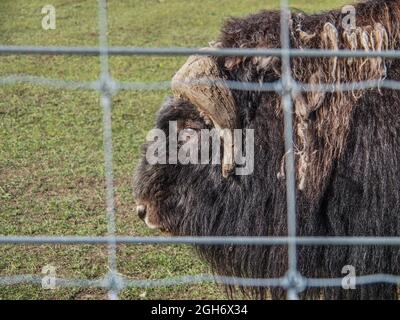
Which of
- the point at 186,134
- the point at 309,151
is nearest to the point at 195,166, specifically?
the point at 186,134

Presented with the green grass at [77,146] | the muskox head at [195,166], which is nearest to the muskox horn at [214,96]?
the muskox head at [195,166]

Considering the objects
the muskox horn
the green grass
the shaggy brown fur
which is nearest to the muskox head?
the muskox horn

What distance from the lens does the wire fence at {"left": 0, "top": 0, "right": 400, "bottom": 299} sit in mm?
1581

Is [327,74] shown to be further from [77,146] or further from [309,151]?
[77,146]

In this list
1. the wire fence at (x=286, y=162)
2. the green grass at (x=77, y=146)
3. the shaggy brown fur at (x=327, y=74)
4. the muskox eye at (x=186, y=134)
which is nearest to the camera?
the wire fence at (x=286, y=162)

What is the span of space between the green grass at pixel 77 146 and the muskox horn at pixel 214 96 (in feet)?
3.19

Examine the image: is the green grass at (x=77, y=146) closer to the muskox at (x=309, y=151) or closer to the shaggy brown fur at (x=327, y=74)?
the muskox at (x=309, y=151)

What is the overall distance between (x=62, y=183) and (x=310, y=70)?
2.26 metres

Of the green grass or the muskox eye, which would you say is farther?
the green grass

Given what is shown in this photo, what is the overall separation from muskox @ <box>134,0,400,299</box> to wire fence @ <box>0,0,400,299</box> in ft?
0.13

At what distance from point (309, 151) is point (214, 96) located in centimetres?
33

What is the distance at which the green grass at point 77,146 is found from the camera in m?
3.46

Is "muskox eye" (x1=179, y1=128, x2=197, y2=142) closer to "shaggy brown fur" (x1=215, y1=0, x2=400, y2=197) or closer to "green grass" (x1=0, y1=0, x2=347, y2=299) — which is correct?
"shaggy brown fur" (x1=215, y1=0, x2=400, y2=197)

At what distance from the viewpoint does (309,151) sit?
7.90 feet
